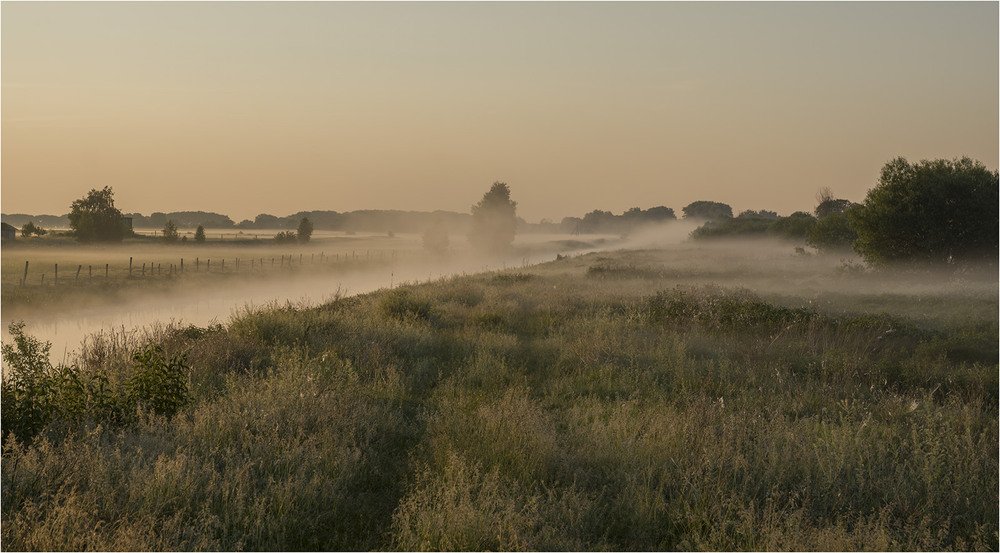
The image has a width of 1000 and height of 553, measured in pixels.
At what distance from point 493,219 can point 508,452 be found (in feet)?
232

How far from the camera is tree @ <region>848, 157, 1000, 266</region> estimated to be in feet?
Answer: 78.0

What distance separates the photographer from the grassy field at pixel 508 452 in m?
4.13

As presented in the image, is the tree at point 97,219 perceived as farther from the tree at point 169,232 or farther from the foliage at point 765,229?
the foliage at point 765,229

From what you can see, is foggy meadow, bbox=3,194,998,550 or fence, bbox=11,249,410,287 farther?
fence, bbox=11,249,410,287

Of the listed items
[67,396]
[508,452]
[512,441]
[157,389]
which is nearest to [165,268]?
[157,389]

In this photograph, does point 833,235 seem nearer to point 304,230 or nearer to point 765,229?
point 765,229

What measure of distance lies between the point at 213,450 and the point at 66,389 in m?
2.01

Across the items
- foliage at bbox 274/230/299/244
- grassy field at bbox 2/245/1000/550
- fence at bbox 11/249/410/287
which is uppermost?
foliage at bbox 274/230/299/244

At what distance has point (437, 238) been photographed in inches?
2884

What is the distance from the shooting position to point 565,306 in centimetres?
1662

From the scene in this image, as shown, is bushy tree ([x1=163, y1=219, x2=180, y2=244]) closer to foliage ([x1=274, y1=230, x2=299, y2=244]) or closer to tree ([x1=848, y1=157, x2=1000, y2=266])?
foliage ([x1=274, y1=230, x2=299, y2=244])

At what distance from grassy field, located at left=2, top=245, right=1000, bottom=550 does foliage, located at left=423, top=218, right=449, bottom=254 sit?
205 ft

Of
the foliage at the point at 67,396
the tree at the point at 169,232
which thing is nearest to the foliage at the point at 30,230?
the tree at the point at 169,232

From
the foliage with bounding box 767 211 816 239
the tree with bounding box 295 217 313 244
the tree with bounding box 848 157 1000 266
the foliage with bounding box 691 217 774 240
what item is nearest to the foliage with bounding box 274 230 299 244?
the tree with bounding box 295 217 313 244
